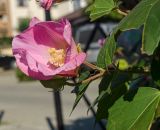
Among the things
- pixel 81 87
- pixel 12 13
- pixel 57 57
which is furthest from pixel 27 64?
pixel 12 13

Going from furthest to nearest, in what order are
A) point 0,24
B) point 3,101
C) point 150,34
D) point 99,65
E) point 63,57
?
point 0,24, point 3,101, point 99,65, point 63,57, point 150,34

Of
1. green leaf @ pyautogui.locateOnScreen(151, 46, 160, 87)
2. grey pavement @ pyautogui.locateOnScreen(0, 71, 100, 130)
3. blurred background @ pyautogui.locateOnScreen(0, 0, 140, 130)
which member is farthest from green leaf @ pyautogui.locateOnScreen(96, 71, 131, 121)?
grey pavement @ pyautogui.locateOnScreen(0, 71, 100, 130)

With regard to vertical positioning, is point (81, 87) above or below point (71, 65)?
below

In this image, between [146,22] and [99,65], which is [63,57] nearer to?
[99,65]

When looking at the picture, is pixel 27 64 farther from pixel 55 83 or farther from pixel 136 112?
pixel 136 112

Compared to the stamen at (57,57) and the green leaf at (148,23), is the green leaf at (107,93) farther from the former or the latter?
the green leaf at (148,23)

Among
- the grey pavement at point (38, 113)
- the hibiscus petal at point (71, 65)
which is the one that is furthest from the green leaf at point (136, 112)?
the grey pavement at point (38, 113)

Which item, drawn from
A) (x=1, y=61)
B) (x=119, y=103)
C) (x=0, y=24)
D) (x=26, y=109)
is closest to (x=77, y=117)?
(x=26, y=109)
